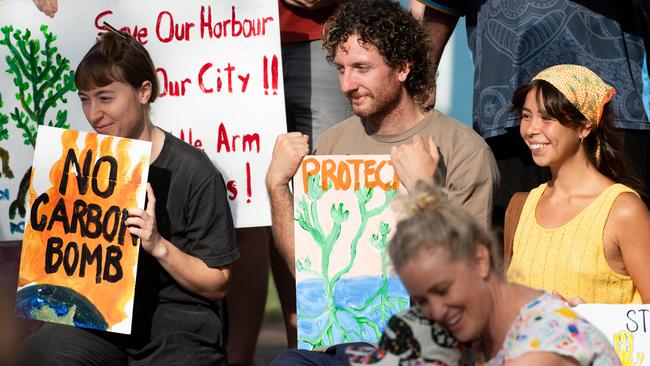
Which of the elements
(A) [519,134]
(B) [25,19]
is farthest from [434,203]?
(B) [25,19]

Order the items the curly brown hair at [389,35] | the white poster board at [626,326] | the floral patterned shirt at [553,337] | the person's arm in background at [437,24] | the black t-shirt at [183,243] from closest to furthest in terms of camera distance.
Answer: the floral patterned shirt at [553,337], the white poster board at [626,326], the black t-shirt at [183,243], the curly brown hair at [389,35], the person's arm in background at [437,24]

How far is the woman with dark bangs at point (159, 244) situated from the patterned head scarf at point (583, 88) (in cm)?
115

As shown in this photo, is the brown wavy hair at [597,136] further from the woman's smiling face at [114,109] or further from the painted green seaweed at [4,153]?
the painted green seaweed at [4,153]

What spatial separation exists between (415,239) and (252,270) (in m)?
2.14

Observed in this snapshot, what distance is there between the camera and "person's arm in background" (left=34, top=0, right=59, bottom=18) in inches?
177

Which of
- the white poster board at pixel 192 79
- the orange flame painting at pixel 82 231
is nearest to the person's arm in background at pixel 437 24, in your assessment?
the white poster board at pixel 192 79

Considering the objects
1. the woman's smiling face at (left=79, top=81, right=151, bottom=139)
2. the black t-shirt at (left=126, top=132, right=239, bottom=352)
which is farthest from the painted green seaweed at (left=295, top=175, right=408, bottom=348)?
the woman's smiling face at (left=79, top=81, right=151, bottom=139)

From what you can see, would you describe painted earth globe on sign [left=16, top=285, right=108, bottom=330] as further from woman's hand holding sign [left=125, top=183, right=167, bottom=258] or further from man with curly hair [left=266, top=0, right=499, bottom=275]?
man with curly hair [left=266, top=0, right=499, bottom=275]

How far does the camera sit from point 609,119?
12.3 feet

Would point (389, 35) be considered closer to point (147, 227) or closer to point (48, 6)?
point (147, 227)

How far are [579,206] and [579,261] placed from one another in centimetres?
20

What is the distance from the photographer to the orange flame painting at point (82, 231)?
366 cm

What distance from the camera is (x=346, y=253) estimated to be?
3.77 m

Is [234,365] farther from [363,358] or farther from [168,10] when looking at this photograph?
[363,358]
